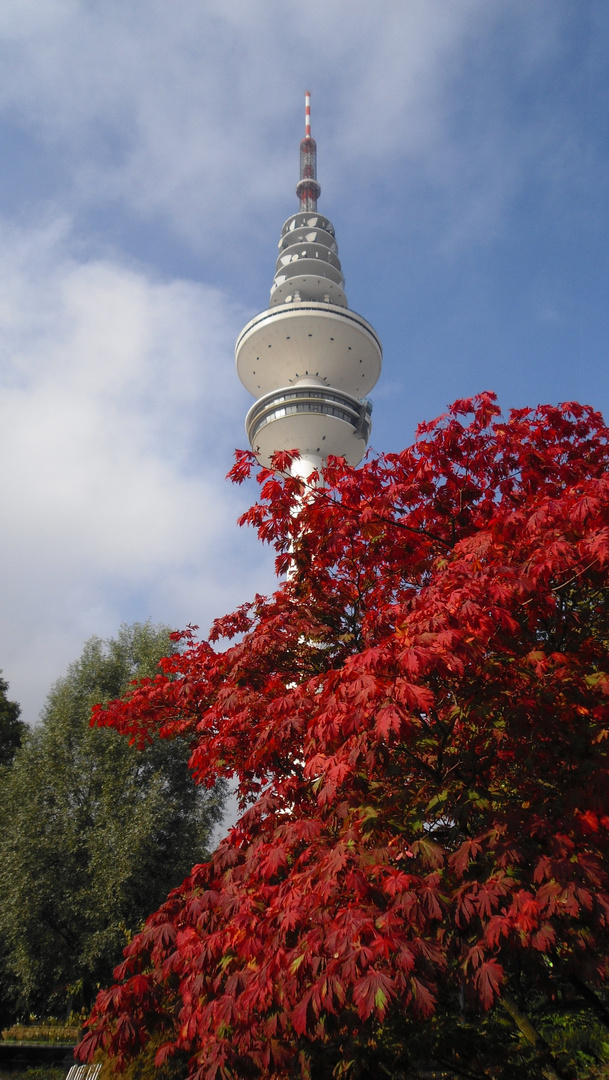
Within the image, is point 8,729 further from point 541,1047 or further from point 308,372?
point 308,372

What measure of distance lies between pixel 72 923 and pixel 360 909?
56.6 ft

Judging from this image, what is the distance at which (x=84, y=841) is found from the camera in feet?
61.4

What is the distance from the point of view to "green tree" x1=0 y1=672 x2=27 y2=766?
30.4 m

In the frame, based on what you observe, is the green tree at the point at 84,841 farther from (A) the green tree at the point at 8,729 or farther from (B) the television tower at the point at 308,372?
(B) the television tower at the point at 308,372

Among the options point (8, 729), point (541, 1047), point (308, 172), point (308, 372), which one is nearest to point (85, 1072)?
point (541, 1047)

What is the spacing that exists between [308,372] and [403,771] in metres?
50.5

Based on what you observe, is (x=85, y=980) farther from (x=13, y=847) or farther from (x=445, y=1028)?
(x=445, y=1028)

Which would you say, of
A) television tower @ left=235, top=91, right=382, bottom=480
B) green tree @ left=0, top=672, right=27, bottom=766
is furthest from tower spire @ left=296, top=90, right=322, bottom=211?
green tree @ left=0, top=672, right=27, bottom=766

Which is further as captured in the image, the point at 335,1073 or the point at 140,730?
the point at 140,730

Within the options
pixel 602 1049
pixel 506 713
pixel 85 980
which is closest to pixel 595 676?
pixel 506 713

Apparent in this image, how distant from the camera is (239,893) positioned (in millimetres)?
5758

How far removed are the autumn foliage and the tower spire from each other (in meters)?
71.8

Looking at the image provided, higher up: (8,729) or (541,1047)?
(8,729)

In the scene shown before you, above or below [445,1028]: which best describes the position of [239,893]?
above
